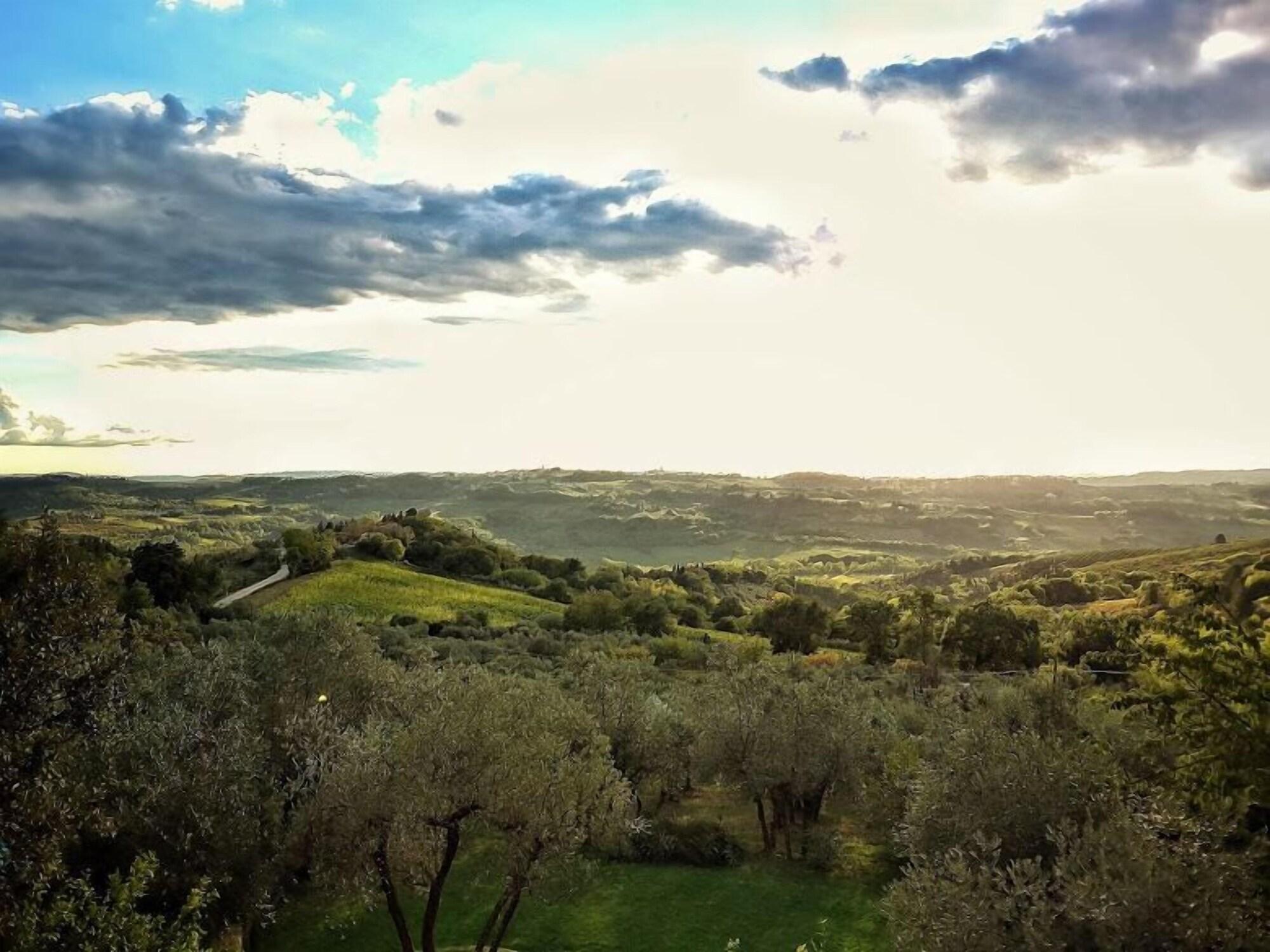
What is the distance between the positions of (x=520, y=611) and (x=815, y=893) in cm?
7708

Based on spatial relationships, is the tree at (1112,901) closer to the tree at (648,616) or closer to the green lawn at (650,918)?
the green lawn at (650,918)

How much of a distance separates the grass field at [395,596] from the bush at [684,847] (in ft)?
183

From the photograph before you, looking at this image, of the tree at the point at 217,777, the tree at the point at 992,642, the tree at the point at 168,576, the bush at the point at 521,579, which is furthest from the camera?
the bush at the point at 521,579

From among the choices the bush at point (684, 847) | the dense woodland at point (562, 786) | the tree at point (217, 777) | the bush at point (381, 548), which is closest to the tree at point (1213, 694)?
the dense woodland at point (562, 786)

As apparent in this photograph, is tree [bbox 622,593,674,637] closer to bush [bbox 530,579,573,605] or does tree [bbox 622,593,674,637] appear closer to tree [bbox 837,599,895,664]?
bush [bbox 530,579,573,605]

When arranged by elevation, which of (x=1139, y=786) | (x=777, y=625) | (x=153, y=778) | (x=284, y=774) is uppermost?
(x=1139, y=786)

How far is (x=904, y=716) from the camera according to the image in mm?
51562

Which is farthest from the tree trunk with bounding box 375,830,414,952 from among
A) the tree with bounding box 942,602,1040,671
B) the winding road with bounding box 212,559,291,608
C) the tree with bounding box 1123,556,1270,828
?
the winding road with bounding box 212,559,291,608

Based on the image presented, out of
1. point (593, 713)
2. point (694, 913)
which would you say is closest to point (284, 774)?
point (593, 713)

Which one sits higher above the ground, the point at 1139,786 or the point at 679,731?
the point at 1139,786

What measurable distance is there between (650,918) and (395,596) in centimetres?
8178

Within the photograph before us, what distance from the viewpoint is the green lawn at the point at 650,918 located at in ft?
94.1

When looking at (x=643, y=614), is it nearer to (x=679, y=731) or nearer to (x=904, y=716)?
(x=904, y=716)

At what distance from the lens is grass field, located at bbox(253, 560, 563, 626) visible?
9769 centimetres
